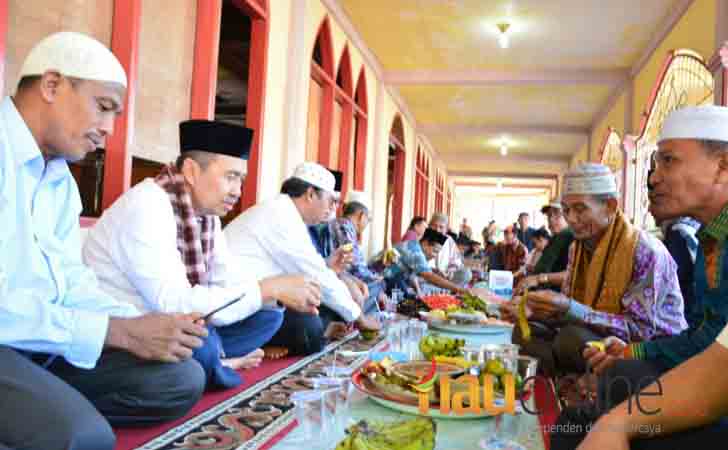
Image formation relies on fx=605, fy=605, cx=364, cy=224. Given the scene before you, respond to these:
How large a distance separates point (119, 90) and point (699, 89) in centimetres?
523

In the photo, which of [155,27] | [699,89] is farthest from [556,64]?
[155,27]

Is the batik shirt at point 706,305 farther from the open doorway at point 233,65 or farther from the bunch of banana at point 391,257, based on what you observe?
the bunch of banana at point 391,257

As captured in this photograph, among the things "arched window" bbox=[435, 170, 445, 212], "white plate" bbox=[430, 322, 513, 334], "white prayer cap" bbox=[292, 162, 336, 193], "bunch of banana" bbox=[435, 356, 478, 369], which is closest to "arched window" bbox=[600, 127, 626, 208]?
"white prayer cap" bbox=[292, 162, 336, 193]

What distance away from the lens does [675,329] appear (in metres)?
2.51

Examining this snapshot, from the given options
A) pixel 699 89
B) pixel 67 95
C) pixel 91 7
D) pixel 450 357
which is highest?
pixel 699 89

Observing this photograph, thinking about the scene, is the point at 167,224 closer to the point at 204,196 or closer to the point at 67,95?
the point at 204,196

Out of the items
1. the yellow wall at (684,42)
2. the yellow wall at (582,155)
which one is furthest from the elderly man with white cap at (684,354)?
the yellow wall at (582,155)

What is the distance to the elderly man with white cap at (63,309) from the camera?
1.51m

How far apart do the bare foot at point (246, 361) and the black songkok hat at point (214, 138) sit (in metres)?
0.95

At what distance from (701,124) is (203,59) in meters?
3.24

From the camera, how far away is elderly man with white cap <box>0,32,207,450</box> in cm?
151

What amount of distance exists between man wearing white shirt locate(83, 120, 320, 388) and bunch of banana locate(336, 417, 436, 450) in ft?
4.21

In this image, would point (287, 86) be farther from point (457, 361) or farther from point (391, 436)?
point (391, 436)

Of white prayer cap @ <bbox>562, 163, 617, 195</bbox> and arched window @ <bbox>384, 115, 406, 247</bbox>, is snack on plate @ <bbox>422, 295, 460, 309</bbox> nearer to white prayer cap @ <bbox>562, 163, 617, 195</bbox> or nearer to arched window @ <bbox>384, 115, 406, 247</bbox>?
white prayer cap @ <bbox>562, 163, 617, 195</bbox>
